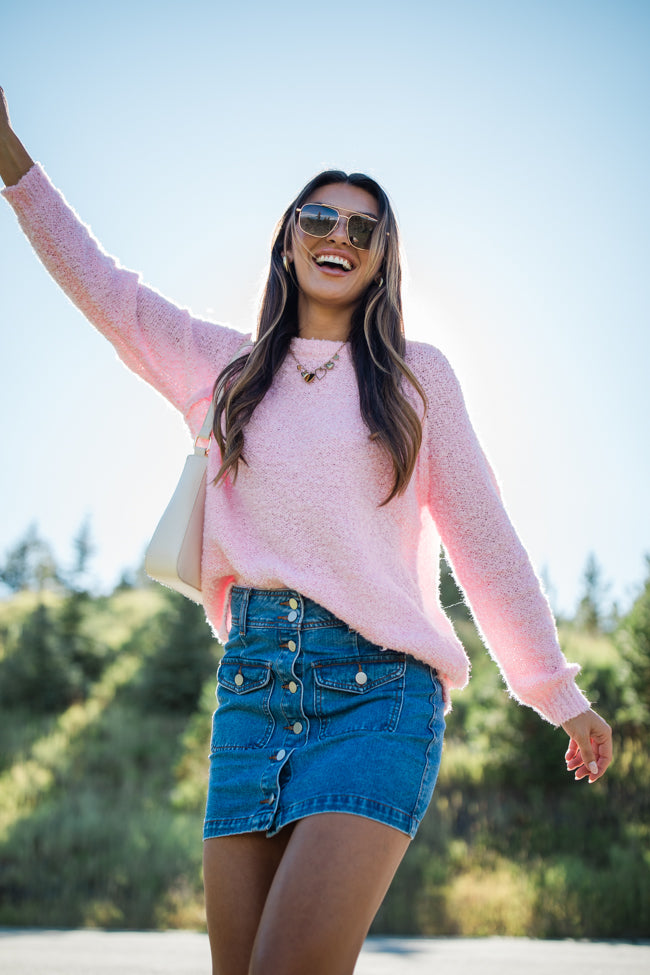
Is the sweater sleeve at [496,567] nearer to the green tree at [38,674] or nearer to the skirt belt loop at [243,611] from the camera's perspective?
the skirt belt loop at [243,611]

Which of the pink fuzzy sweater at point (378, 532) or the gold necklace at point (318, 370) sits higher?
the gold necklace at point (318, 370)

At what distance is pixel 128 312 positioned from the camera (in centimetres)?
263

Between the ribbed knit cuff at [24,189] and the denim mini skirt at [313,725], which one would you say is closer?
the denim mini skirt at [313,725]

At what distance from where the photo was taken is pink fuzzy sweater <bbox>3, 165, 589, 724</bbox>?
6.98 ft

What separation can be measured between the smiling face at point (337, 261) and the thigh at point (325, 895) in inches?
57.0

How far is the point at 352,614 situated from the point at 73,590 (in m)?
20.2

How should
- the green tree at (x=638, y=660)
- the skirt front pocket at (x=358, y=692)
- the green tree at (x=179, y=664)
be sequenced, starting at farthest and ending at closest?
the green tree at (x=179, y=664) → the green tree at (x=638, y=660) → the skirt front pocket at (x=358, y=692)

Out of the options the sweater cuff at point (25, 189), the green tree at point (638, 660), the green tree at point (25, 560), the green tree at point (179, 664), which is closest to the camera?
the sweater cuff at point (25, 189)

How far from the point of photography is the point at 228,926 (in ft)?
6.47

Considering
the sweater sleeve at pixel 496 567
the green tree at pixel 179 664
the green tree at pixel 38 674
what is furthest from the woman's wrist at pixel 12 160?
the green tree at pixel 38 674

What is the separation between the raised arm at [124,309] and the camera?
264 centimetres

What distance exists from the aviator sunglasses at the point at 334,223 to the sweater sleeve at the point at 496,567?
22.6 inches

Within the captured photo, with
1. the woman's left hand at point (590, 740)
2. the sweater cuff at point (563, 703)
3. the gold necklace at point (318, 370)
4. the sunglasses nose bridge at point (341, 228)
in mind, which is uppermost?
the sunglasses nose bridge at point (341, 228)

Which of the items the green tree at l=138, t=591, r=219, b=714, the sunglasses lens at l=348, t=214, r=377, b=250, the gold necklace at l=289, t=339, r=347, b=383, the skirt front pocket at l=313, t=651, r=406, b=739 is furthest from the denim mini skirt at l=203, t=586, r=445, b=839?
the green tree at l=138, t=591, r=219, b=714
